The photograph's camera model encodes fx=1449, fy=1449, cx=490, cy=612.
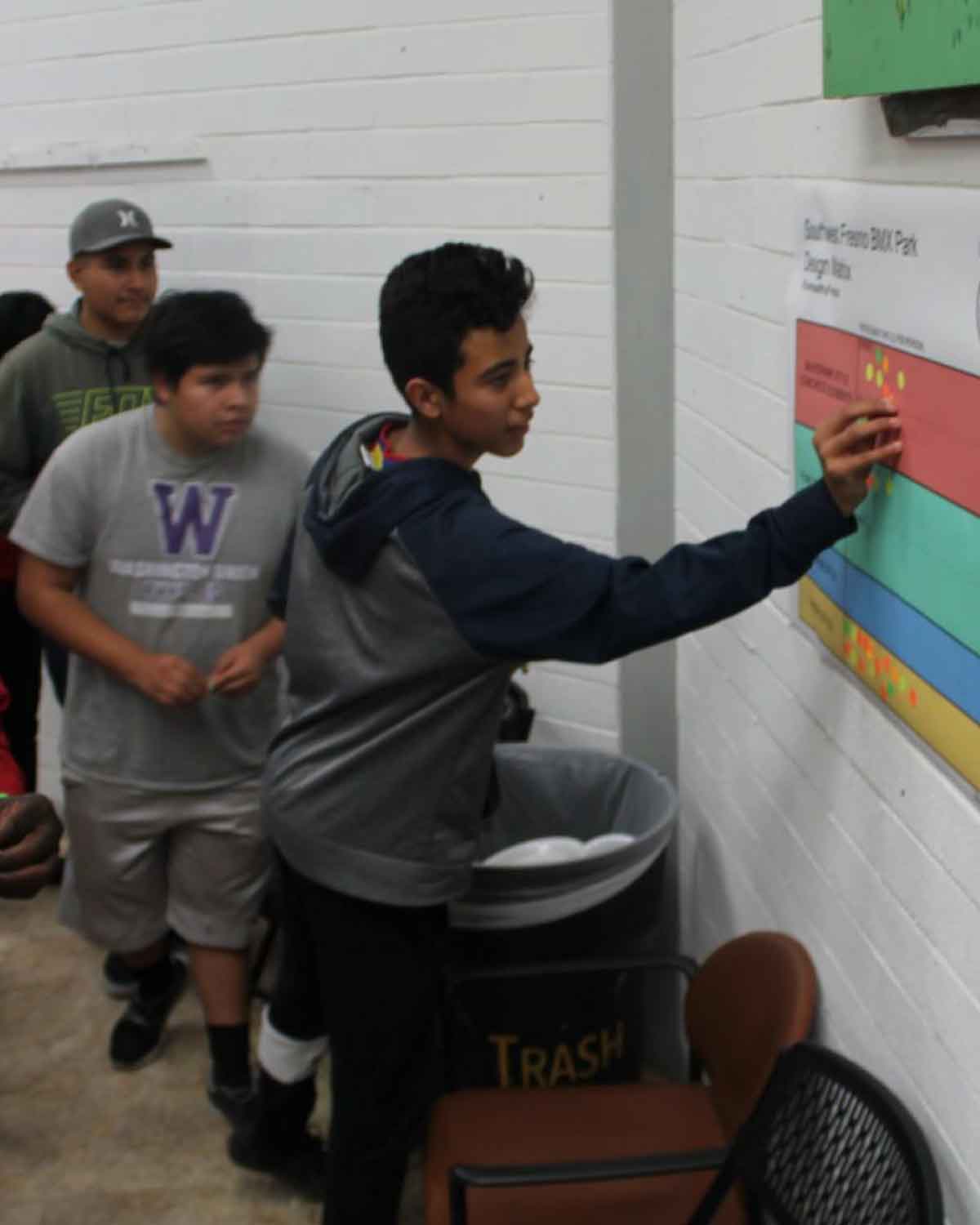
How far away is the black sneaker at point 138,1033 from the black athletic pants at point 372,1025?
1028 mm

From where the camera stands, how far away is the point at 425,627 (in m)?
1.91

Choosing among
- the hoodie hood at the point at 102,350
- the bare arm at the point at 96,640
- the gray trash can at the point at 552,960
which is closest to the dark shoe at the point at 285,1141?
the gray trash can at the point at 552,960

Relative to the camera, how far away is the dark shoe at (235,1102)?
283cm

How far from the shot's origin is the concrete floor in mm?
2688

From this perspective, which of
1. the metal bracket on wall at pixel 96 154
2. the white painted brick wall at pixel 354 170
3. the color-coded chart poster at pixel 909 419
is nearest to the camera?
the color-coded chart poster at pixel 909 419

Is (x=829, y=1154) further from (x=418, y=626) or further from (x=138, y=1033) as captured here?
(x=138, y=1033)

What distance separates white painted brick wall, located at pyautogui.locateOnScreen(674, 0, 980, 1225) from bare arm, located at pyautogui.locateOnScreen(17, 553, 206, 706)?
0.96 m

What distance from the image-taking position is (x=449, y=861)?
2111 mm

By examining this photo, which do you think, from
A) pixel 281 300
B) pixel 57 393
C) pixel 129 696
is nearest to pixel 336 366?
pixel 281 300

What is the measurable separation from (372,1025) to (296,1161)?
2.46 feet

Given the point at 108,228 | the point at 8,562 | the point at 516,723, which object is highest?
the point at 108,228

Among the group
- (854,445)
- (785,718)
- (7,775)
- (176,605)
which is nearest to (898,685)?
(854,445)

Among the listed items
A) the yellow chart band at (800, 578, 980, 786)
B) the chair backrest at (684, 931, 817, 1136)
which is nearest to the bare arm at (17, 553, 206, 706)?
the chair backrest at (684, 931, 817, 1136)

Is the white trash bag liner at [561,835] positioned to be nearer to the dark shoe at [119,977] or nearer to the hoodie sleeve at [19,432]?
the dark shoe at [119,977]
